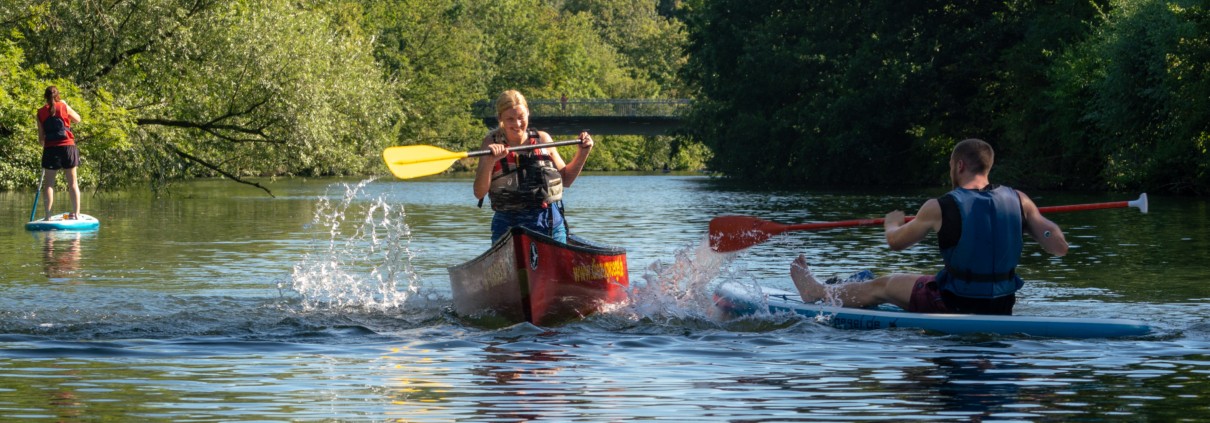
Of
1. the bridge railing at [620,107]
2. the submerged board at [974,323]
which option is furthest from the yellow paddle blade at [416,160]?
the bridge railing at [620,107]

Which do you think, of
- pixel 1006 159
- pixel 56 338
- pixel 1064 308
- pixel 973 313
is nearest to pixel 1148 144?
pixel 1006 159

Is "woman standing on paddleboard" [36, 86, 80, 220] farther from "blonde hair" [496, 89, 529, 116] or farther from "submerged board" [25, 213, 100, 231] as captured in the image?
"blonde hair" [496, 89, 529, 116]

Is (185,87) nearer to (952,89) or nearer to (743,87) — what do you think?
(952,89)

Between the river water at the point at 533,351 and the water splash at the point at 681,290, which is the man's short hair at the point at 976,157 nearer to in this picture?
the river water at the point at 533,351

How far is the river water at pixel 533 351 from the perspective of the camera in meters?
7.01

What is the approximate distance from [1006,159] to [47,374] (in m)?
39.3

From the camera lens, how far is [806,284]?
1084 cm

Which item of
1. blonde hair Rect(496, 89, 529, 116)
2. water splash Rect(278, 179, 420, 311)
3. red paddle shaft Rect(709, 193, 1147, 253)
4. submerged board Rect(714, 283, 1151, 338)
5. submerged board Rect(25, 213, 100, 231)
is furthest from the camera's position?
submerged board Rect(25, 213, 100, 231)

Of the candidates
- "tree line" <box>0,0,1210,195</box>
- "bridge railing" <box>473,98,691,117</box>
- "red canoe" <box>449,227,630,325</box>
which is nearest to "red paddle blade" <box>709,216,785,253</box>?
"red canoe" <box>449,227,630,325</box>

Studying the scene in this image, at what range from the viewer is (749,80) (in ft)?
183

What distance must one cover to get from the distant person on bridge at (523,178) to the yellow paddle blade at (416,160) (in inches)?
22.4

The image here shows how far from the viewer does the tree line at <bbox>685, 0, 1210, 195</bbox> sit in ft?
115

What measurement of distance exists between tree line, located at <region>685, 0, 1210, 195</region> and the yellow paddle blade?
24.6 m

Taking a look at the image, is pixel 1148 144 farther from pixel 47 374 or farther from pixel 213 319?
pixel 47 374
